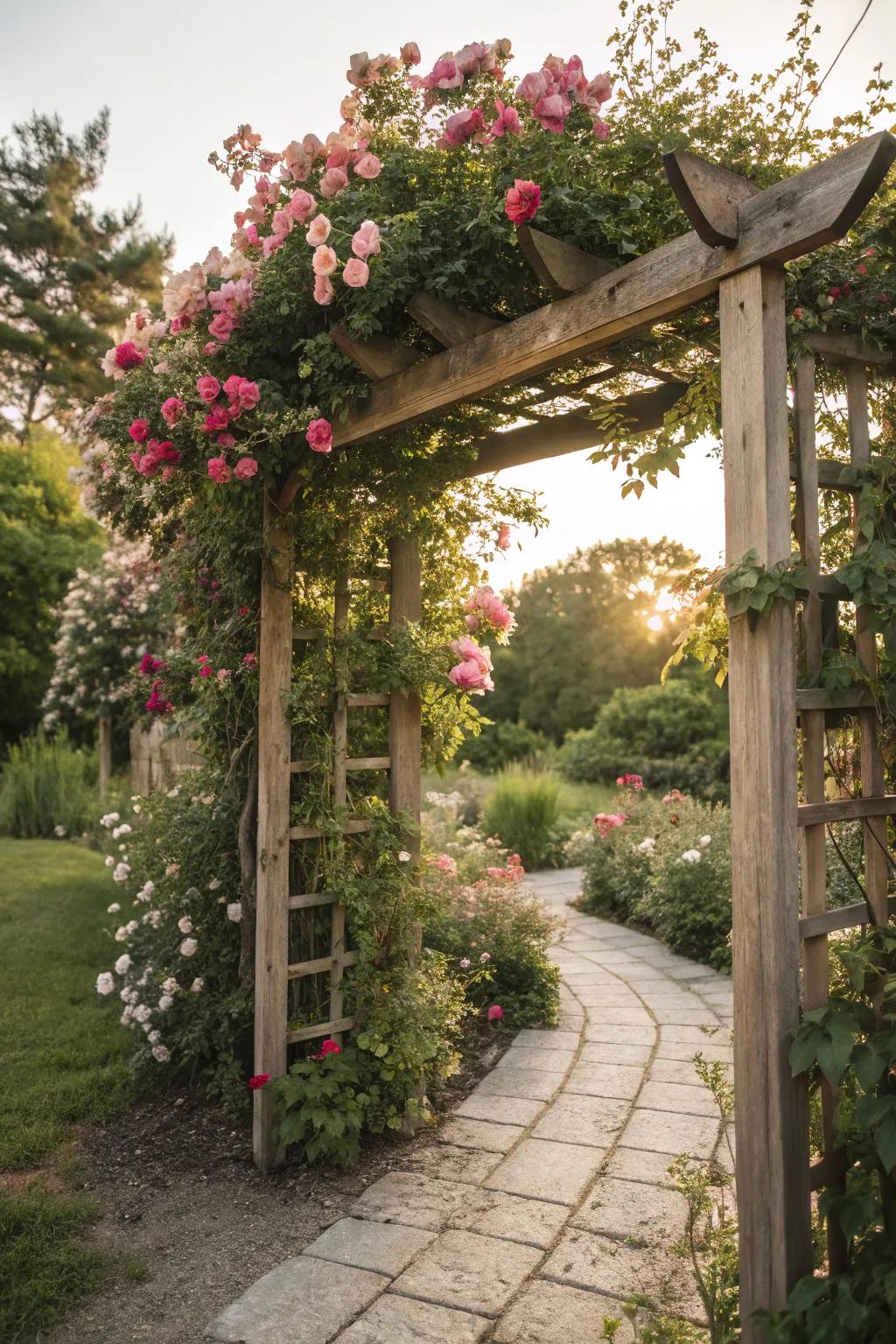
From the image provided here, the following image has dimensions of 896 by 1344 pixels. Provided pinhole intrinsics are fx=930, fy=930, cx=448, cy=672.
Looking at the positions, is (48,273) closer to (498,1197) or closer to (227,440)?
(227,440)

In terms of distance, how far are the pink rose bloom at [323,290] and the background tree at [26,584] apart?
10.5 metres

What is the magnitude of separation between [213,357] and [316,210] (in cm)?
52

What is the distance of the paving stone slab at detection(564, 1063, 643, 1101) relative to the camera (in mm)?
3494

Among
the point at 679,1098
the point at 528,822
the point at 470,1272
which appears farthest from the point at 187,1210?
the point at 528,822

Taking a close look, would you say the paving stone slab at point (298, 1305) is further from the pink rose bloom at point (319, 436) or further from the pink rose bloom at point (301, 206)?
the pink rose bloom at point (301, 206)

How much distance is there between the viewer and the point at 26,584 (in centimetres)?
1270

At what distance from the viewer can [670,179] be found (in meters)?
1.69

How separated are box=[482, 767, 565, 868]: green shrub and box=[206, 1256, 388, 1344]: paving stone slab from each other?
5730mm

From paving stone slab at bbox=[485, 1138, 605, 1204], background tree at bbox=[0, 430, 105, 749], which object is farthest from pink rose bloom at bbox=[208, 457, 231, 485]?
background tree at bbox=[0, 430, 105, 749]

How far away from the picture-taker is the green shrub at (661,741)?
9953 millimetres

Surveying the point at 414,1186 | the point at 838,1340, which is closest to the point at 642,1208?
the point at 414,1186

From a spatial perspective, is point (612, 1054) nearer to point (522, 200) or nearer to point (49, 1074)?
point (49, 1074)

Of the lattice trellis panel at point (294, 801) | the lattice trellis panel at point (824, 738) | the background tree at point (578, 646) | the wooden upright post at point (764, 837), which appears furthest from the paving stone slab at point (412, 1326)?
the background tree at point (578, 646)

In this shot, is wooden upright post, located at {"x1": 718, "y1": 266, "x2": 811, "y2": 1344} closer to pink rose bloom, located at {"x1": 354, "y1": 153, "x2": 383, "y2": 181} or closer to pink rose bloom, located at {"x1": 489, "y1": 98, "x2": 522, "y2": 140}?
pink rose bloom, located at {"x1": 489, "y1": 98, "x2": 522, "y2": 140}
